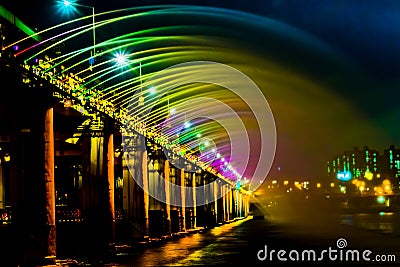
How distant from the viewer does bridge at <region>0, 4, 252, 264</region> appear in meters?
29.9

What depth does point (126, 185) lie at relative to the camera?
5444cm

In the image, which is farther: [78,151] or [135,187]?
[78,151]

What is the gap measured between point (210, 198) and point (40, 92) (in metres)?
78.0

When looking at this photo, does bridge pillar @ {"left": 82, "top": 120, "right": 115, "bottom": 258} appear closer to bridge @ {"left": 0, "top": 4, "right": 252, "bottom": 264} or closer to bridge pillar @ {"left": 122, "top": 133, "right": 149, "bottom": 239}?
bridge @ {"left": 0, "top": 4, "right": 252, "bottom": 264}

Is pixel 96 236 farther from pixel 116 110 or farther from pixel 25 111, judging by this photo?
pixel 25 111

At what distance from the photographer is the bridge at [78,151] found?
98.1ft

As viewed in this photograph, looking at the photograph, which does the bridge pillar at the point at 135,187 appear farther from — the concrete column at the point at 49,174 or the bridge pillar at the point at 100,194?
the concrete column at the point at 49,174

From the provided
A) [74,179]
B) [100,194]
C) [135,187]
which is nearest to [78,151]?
[135,187]

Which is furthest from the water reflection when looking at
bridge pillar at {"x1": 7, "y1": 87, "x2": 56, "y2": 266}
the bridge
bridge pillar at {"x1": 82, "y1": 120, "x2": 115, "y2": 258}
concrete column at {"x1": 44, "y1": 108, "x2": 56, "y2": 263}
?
bridge pillar at {"x1": 7, "y1": 87, "x2": 56, "y2": 266}

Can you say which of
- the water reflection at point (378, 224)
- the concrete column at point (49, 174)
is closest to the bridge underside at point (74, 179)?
the concrete column at point (49, 174)

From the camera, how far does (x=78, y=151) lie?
60469 millimetres

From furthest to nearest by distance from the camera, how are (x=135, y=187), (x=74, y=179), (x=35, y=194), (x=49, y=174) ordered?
(x=74, y=179) < (x=135, y=187) < (x=49, y=174) < (x=35, y=194)

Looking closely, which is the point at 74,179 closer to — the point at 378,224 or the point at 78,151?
the point at 78,151

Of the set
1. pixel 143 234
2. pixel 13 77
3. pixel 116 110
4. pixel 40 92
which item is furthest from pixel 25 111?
pixel 143 234
